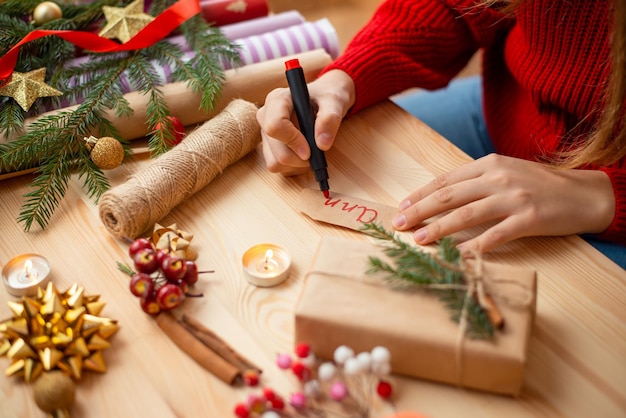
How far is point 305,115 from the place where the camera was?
917 millimetres

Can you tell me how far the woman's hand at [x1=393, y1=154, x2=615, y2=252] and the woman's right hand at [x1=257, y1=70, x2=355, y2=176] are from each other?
6.5 inches

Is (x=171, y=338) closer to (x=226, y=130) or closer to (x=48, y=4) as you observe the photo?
(x=226, y=130)

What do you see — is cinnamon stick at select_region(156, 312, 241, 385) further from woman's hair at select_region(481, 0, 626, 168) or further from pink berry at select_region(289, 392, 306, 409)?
woman's hair at select_region(481, 0, 626, 168)

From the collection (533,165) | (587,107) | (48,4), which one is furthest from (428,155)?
(48,4)

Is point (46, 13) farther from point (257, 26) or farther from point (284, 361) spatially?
point (284, 361)

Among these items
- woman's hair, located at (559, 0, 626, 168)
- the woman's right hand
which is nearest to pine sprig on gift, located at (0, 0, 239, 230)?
the woman's right hand

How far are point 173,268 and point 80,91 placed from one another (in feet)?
1.47

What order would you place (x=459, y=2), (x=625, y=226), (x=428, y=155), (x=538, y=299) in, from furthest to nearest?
(x=459, y=2), (x=428, y=155), (x=625, y=226), (x=538, y=299)

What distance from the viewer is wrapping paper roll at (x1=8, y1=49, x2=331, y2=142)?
988 millimetres

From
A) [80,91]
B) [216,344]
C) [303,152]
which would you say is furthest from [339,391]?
[80,91]

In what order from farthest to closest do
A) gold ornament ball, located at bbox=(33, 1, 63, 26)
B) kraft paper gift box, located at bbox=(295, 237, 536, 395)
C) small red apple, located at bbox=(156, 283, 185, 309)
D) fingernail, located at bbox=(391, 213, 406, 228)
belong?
gold ornament ball, located at bbox=(33, 1, 63, 26)
fingernail, located at bbox=(391, 213, 406, 228)
small red apple, located at bbox=(156, 283, 185, 309)
kraft paper gift box, located at bbox=(295, 237, 536, 395)

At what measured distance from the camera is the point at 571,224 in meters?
0.81

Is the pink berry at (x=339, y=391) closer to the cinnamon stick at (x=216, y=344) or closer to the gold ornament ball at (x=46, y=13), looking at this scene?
the cinnamon stick at (x=216, y=344)

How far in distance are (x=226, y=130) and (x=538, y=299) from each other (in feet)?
1.70
